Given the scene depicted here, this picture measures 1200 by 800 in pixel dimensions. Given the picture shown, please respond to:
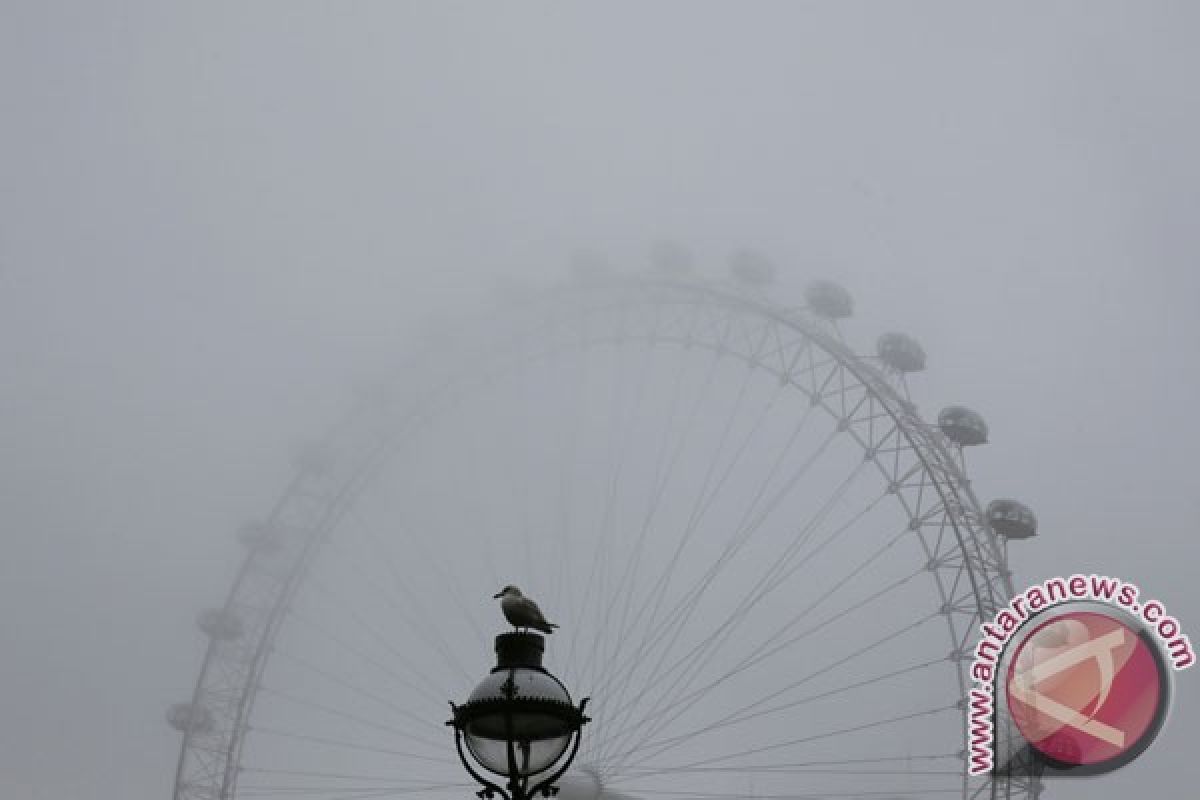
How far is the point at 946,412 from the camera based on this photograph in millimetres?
30922

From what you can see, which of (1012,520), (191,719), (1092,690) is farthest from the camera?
(191,719)

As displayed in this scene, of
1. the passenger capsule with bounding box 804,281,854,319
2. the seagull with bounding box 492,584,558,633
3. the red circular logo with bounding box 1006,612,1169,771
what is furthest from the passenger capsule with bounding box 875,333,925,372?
the seagull with bounding box 492,584,558,633

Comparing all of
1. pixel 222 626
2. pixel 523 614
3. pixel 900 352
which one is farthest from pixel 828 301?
pixel 523 614

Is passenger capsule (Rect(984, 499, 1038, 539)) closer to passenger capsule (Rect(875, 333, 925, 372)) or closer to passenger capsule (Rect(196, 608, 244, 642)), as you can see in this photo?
passenger capsule (Rect(875, 333, 925, 372))

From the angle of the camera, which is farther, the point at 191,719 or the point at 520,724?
the point at 191,719

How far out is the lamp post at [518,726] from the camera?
6496mm

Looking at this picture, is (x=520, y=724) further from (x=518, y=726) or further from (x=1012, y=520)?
(x=1012, y=520)

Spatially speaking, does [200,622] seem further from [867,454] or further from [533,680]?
[533,680]

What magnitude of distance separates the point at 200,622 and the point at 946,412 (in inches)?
848

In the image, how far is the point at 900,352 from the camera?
32.1m

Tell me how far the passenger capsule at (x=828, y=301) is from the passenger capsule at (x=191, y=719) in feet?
65.1

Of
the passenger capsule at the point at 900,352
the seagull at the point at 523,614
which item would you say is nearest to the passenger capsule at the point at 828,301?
the passenger capsule at the point at 900,352

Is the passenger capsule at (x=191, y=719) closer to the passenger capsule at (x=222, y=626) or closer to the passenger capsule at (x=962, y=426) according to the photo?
the passenger capsule at (x=222, y=626)

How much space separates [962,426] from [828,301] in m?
4.76
